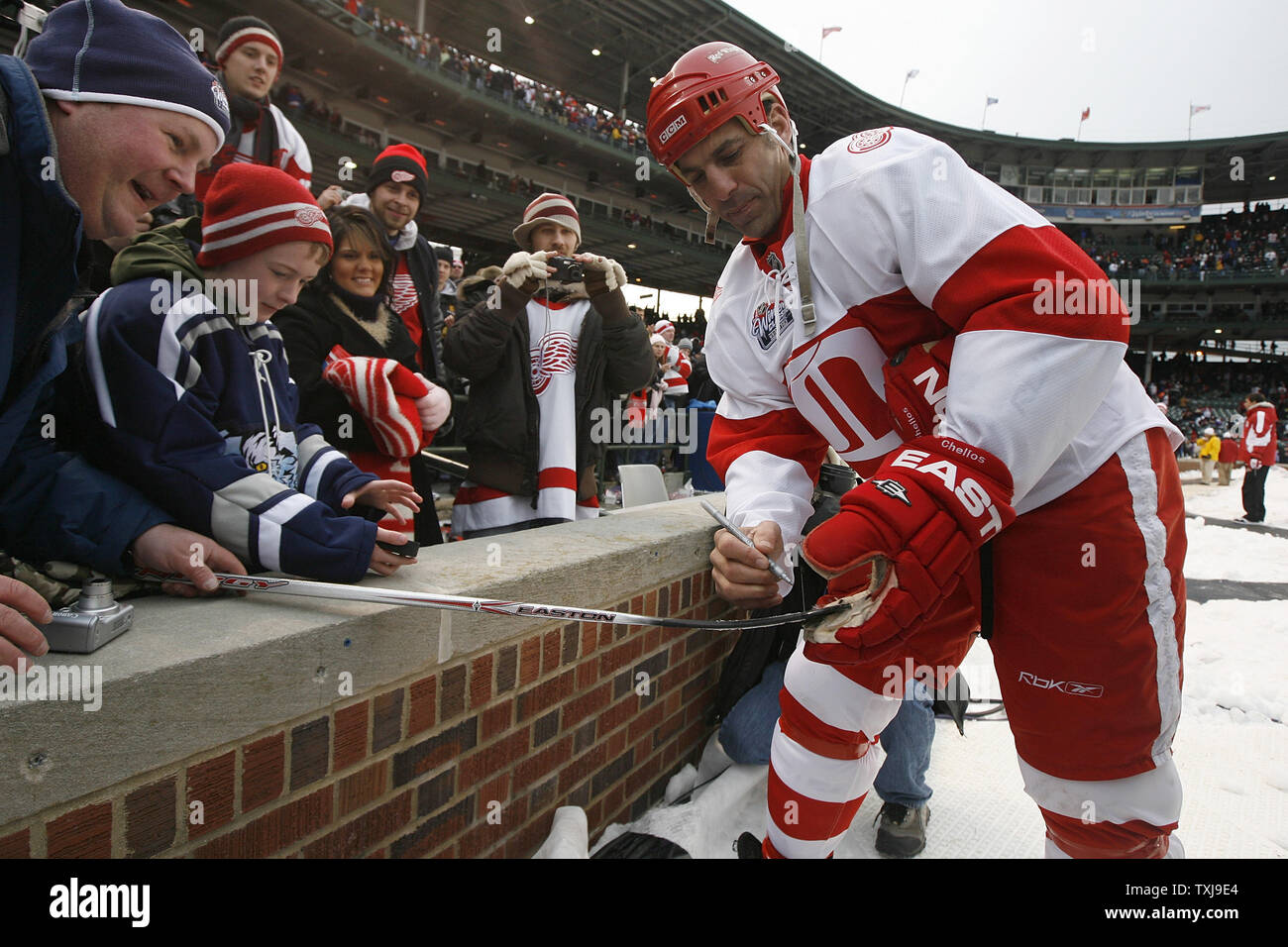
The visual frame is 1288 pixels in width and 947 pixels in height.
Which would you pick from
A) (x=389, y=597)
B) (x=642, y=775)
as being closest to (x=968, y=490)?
(x=389, y=597)

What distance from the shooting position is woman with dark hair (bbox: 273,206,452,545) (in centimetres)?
228

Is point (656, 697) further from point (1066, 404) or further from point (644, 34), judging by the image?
point (644, 34)

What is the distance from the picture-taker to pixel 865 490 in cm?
114

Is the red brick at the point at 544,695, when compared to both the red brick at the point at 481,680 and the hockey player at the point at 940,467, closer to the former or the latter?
the red brick at the point at 481,680

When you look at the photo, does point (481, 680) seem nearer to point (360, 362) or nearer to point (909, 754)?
point (360, 362)

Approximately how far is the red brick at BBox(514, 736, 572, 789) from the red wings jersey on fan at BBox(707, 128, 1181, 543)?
0.77 metres

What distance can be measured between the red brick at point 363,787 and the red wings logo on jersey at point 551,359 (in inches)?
74.1

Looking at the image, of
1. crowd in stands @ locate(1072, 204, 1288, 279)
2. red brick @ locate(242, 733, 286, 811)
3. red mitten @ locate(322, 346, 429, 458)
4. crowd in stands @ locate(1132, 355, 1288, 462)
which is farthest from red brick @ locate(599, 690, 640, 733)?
crowd in stands @ locate(1072, 204, 1288, 279)

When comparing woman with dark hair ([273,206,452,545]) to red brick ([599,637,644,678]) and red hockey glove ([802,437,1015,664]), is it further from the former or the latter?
red hockey glove ([802,437,1015,664])

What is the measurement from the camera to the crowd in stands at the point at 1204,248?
3453cm

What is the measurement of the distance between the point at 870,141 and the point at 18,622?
1.68m

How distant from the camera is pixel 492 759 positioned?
5.38 feet

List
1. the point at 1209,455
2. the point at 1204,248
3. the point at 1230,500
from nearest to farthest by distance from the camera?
the point at 1230,500, the point at 1209,455, the point at 1204,248
